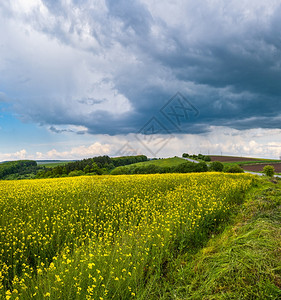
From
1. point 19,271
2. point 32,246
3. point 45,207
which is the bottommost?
point 19,271

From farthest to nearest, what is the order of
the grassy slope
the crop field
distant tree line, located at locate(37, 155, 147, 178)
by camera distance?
distant tree line, located at locate(37, 155, 147, 178)
the grassy slope
the crop field

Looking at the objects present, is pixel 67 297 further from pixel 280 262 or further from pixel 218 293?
pixel 280 262

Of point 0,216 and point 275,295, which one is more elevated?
point 0,216

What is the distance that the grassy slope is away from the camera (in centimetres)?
369

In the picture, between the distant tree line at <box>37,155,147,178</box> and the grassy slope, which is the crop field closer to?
the grassy slope

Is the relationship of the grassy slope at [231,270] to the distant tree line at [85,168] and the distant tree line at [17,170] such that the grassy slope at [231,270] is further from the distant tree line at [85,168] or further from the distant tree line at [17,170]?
the distant tree line at [17,170]

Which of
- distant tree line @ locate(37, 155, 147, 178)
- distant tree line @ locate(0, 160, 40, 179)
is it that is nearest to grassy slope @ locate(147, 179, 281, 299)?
distant tree line @ locate(37, 155, 147, 178)

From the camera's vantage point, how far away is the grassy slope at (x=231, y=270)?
3689 mm

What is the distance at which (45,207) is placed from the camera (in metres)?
8.55

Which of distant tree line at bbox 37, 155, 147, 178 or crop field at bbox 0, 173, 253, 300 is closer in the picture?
crop field at bbox 0, 173, 253, 300

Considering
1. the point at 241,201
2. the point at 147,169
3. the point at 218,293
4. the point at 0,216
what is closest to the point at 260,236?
the point at 218,293

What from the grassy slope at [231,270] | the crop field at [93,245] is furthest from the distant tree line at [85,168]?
the grassy slope at [231,270]

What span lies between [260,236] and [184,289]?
103 inches

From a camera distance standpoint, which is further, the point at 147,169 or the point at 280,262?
the point at 147,169
